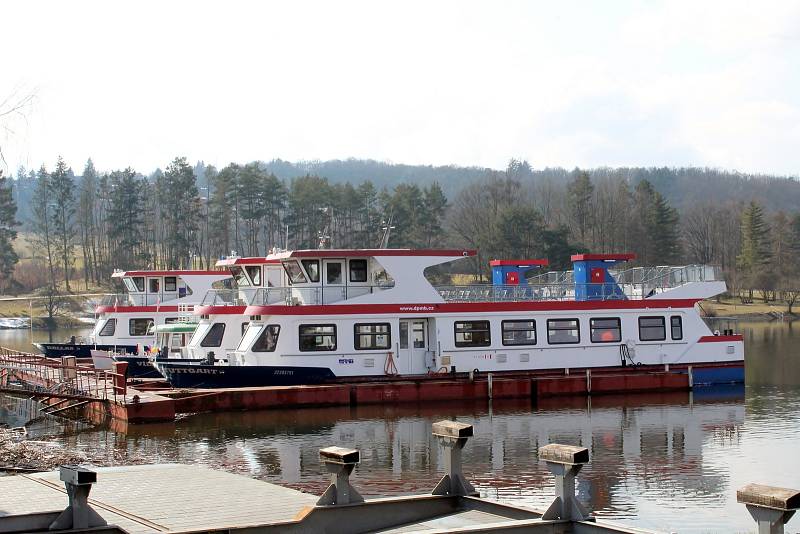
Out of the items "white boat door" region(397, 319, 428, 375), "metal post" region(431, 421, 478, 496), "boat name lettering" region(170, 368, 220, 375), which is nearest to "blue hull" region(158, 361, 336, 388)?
"boat name lettering" region(170, 368, 220, 375)

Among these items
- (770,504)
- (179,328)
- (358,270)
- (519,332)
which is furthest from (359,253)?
(770,504)

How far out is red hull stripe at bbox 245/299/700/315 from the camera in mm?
33125

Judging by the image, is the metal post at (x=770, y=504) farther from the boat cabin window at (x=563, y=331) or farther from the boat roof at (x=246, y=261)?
the boat roof at (x=246, y=261)

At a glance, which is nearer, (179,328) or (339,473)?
(339,473)

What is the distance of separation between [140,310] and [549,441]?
2326cm

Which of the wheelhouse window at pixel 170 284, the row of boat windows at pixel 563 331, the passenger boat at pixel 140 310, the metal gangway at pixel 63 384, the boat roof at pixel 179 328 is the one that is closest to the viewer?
the metal gangway at pixel 63 384

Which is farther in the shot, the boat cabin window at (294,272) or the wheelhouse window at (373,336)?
the boat cabin window at (294,272)

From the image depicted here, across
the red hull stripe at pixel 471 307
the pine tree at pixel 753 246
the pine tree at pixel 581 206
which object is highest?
the pine tree at pixel 581 206

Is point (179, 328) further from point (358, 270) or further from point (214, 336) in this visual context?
point (358, 270)

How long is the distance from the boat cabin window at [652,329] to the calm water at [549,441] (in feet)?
7.42

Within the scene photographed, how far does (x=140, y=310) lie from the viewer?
1767 inches

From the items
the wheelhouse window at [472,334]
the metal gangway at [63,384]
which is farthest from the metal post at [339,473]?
the wheelhouse window at [472,334]

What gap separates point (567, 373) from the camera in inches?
1396

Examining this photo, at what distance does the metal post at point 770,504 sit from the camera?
31.1 ft
